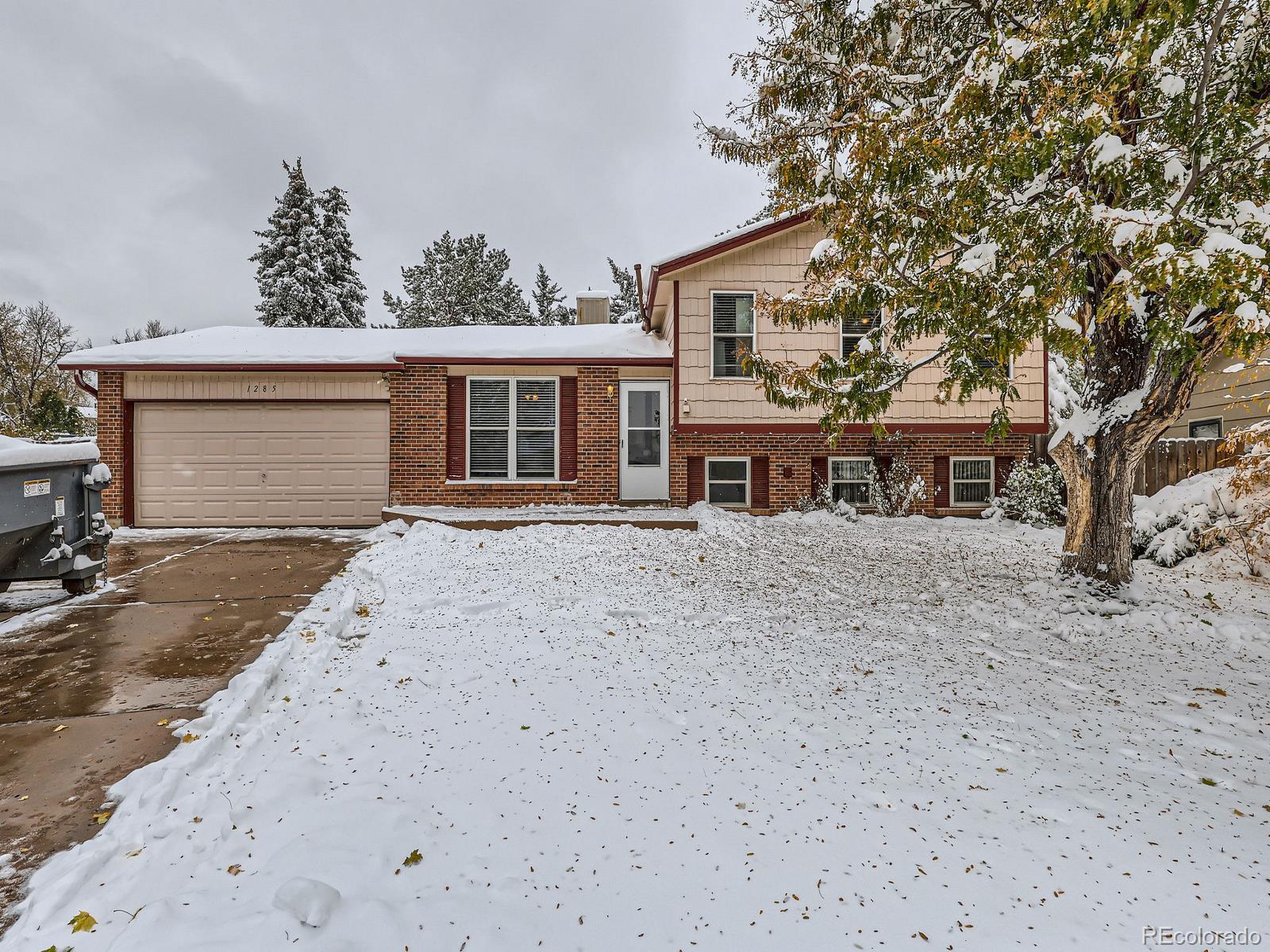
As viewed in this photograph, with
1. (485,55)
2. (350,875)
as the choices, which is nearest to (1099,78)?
(350,875)

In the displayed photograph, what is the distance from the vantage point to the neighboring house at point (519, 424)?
995 cm

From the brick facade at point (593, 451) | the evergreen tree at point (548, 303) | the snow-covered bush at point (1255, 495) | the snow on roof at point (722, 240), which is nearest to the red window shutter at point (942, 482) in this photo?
the brick facade at point (593, 451)

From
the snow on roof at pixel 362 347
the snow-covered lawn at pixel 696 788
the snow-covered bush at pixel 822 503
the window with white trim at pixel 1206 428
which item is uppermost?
the snow on roof at pixel 362 347

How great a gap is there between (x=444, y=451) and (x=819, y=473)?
22.8 feet

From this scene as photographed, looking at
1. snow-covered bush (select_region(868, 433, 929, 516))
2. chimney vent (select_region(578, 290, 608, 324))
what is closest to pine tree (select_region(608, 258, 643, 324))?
chimney vent (select_region(578, 290, 608, 324))

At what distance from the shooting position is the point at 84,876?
2047 mm

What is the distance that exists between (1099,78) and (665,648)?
15.7ft

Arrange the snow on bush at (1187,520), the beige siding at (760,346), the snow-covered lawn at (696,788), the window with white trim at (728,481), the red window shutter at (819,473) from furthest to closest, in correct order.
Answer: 1. the window with white trim at (728,481)
2. the red window shutter at (819,473)
3. the beige siding at (760,346)
4. the snow on bush at (1187,520)
5. the snow-covered lawn at (696,788)

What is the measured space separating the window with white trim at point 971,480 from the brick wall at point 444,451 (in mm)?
6344

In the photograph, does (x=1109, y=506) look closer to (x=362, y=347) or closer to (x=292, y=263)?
(x=362, y=347)

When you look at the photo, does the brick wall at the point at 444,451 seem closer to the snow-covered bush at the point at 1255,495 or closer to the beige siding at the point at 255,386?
the beige siding at the point at 255,386

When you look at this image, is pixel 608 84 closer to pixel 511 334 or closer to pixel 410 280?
pixel 511 334

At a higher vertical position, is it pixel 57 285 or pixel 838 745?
pixel 57 285

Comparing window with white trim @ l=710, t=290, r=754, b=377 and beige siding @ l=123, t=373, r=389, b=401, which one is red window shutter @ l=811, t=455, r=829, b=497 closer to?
window with white trim @ l=710, t=290, r=754, b=377
